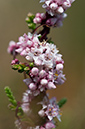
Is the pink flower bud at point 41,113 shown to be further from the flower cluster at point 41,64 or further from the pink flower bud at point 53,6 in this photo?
the pink flower bud at point 53,6

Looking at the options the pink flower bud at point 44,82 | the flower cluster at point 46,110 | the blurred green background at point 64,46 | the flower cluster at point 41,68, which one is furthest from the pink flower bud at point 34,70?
the blurred green background at point 64,46

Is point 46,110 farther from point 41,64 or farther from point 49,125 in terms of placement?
point 41,64

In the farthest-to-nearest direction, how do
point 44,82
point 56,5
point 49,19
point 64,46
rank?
point 64,46 < point 49,19 < point 56,5 < point 44,82

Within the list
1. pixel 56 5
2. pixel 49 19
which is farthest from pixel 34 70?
pixel 56 5

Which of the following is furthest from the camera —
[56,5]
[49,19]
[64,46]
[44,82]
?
[64,46]

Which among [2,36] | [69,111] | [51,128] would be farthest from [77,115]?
[2,36]

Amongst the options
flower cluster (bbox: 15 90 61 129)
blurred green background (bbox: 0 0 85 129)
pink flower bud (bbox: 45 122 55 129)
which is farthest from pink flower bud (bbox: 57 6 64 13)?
blurred green background (bbox: 0 0 85 129)

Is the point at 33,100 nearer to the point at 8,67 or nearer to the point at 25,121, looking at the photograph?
the point at 25,121

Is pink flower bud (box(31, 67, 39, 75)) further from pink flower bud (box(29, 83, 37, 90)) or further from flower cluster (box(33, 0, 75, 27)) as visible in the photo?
flower cluster (box(33, 0, 75, 27))

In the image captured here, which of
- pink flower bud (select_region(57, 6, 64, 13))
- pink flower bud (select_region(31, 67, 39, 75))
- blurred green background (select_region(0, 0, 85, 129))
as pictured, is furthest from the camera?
blurred green background (select_region(0, 0, 85, 129))
